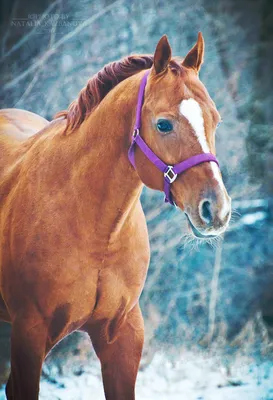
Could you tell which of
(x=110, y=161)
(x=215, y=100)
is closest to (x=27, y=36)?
(x=215, y=100)

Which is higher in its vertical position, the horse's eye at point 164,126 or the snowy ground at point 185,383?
the horse's eye at point 164,126

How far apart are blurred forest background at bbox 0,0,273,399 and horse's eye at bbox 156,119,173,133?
155 centimetres

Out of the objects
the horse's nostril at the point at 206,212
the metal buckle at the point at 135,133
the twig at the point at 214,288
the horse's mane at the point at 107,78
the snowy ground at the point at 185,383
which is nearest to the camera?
the horse's nostril at the point at 206,212

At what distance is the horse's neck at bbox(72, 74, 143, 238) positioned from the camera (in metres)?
2.01

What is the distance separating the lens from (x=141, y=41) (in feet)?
11.0

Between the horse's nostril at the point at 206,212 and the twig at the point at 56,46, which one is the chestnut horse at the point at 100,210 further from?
the twig at the point at 56,46

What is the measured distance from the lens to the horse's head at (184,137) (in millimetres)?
1800

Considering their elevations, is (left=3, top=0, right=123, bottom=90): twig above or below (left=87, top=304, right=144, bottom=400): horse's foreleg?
above

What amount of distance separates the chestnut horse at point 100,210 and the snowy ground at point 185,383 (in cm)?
93

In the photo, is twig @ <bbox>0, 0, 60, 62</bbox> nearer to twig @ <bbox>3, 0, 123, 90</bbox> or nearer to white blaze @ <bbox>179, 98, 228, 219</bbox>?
twig @ <bbox>3, 0, 123, 90</bbox>

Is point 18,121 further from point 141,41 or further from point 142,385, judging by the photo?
point 142,385

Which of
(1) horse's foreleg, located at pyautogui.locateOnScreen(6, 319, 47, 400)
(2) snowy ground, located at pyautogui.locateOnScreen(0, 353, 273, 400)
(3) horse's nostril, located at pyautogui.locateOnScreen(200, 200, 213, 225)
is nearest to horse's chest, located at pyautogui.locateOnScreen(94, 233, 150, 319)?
(1) horse's foreleg, located at pyautogui.locateOnScreen(6, 319, 47, 400)

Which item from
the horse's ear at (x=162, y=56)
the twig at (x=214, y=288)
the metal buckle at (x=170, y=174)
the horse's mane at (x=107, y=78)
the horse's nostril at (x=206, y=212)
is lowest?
the twig at (x=214, y=288)

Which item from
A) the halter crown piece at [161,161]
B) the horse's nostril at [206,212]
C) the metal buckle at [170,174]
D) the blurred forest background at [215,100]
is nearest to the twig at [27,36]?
the blurred forest background at [215,100]
